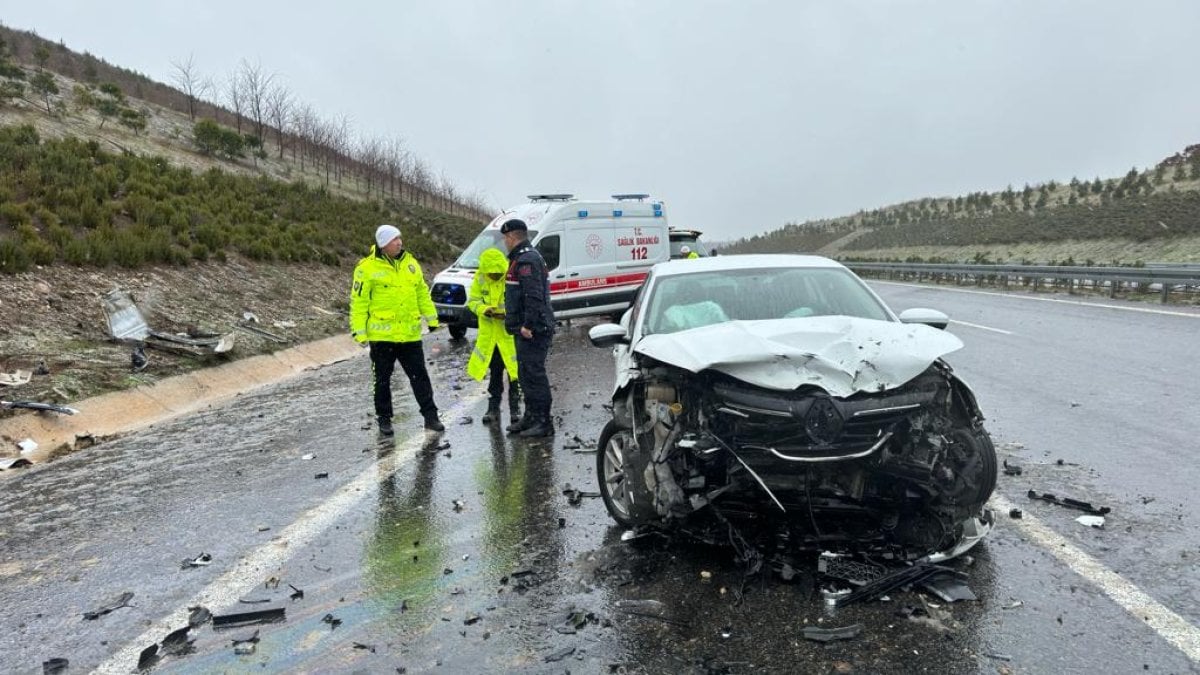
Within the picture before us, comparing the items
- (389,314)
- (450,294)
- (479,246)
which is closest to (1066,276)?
(479,246)

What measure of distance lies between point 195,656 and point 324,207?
85.9ft

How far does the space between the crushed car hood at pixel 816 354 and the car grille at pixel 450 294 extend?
32.5 ft

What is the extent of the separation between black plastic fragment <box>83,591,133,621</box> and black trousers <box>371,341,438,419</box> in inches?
135

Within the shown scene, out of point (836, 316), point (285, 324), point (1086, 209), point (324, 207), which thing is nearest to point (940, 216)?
point (1086, 209)

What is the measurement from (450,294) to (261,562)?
990 centimetres

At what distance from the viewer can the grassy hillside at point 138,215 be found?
11648 millimetres

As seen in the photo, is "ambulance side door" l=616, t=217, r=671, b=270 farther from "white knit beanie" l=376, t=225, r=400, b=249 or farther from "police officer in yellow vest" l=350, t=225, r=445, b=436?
"white knit beanie" l=376, t=225, r=400, b=249

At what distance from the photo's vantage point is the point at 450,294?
1373 cm

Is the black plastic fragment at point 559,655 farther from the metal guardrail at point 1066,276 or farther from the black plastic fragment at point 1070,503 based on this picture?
the metal guardrail at point 1066,276

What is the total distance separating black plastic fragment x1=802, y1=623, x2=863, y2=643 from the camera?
10.1 feet

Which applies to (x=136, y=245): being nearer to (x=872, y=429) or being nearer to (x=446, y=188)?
(x=872, y=429)

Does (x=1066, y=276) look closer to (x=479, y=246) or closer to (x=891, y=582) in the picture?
(x=479, y=246)

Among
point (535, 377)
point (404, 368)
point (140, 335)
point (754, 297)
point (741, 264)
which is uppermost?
point (741, 264)

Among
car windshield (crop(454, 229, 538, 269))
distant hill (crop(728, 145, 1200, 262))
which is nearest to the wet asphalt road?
car windshield (crop(454, 229, 538, 269))
